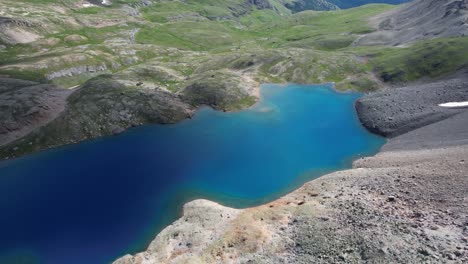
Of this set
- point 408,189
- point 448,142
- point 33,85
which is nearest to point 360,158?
point 448,142

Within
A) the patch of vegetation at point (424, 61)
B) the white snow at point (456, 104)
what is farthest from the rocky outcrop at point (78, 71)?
the white snow at point (456, 104)

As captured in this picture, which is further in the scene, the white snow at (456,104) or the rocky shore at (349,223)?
the white snow at (456,104)

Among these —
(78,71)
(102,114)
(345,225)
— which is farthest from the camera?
(78,71)

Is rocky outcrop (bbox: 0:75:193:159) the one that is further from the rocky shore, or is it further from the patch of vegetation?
the patch of vegetation

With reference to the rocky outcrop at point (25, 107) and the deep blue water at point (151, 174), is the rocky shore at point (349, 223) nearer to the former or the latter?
the deep blue water at point (151, 174)

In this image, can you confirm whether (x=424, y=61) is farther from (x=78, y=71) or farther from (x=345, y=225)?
(x=78, y=71)

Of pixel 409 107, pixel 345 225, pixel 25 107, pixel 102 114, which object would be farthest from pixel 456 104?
pixel 25 107

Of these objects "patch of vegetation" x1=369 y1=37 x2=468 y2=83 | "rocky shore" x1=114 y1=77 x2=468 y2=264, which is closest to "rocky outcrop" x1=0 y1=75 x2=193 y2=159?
"rocky shore" x1=114 y1=77 x2=468 y2=264
